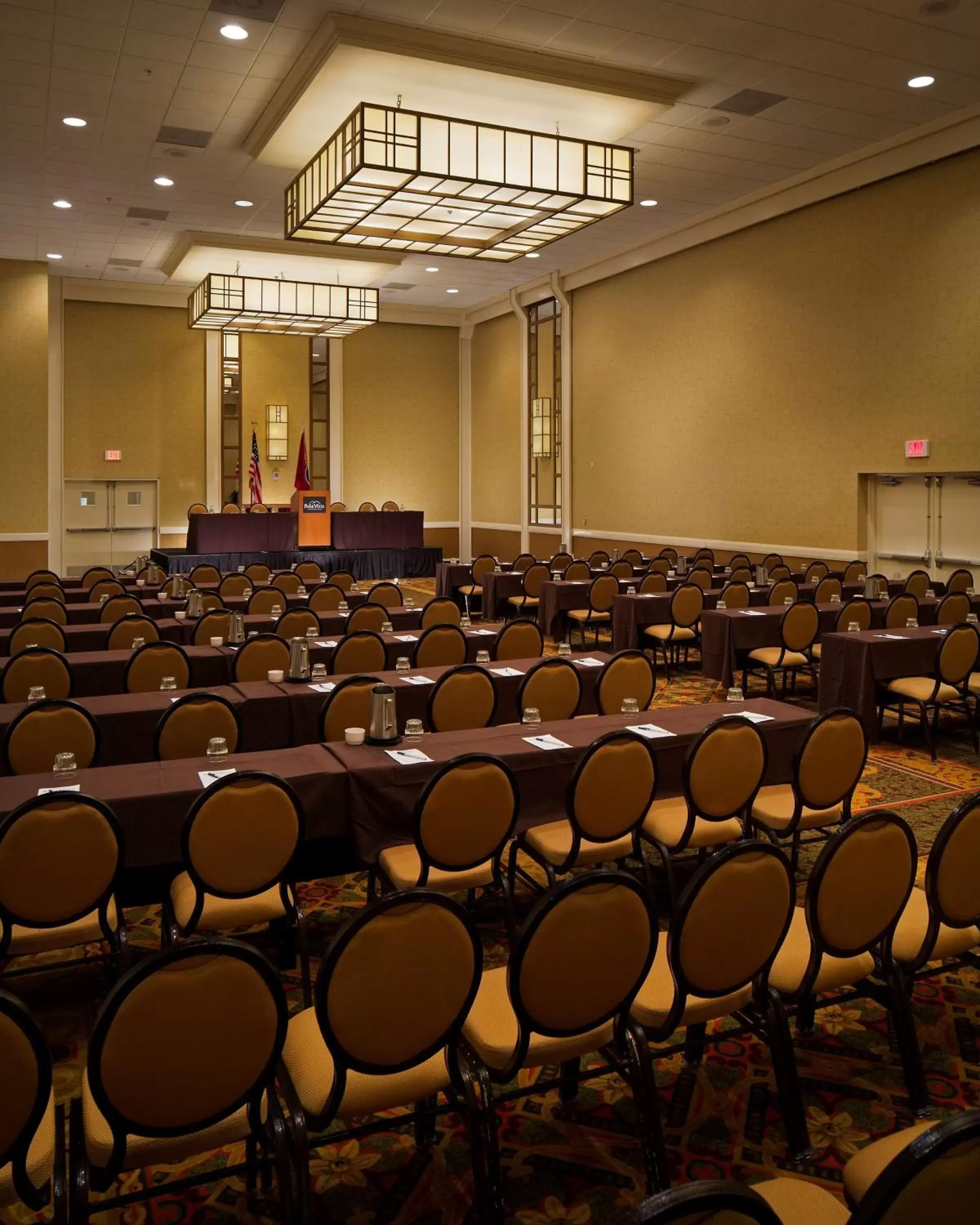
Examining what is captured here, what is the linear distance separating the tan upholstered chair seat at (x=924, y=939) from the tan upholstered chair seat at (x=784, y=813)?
1.08m

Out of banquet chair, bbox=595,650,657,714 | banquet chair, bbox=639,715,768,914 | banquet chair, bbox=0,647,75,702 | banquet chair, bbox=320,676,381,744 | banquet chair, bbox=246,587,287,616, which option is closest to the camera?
banquet chair, bbox=639,715,768,914

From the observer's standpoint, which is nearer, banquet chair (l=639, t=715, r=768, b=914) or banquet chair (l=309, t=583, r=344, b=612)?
banquet chair (l=639, t=715, r=768, b=914)

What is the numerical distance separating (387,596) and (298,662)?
4.10m

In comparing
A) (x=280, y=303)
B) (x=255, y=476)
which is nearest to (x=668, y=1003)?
(x=280, y=303)

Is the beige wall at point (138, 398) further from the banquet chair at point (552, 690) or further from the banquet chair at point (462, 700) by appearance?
the banquet chair at point (552, 690)

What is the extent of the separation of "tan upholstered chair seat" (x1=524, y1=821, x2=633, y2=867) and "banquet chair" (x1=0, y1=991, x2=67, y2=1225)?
2.29 metres

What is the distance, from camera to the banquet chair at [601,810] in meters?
4.11

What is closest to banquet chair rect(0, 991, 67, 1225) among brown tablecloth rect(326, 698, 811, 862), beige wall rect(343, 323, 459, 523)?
brown tablecloth rect(326, 698, 811, 862)

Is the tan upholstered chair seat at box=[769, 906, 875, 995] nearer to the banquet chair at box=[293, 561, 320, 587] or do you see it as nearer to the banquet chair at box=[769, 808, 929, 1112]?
the banquet chair at box=[769, 808, 929, 1112]

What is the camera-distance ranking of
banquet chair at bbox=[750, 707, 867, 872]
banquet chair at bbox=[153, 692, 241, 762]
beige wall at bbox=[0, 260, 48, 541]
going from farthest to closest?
beige wall at bbox=[0, 260, 48, 541] → banquet chair at bbox=[153, 692, 241, 762] → banquet chair at bbox=[750, 707, 867, 872]

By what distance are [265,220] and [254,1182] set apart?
46.4 ft

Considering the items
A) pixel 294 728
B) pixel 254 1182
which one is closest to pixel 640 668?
pixel 294 728

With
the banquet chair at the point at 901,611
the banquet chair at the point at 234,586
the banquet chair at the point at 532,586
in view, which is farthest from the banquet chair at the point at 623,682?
the banquet chair at the point at 532,586

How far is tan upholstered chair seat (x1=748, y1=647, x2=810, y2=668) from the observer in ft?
28.5
